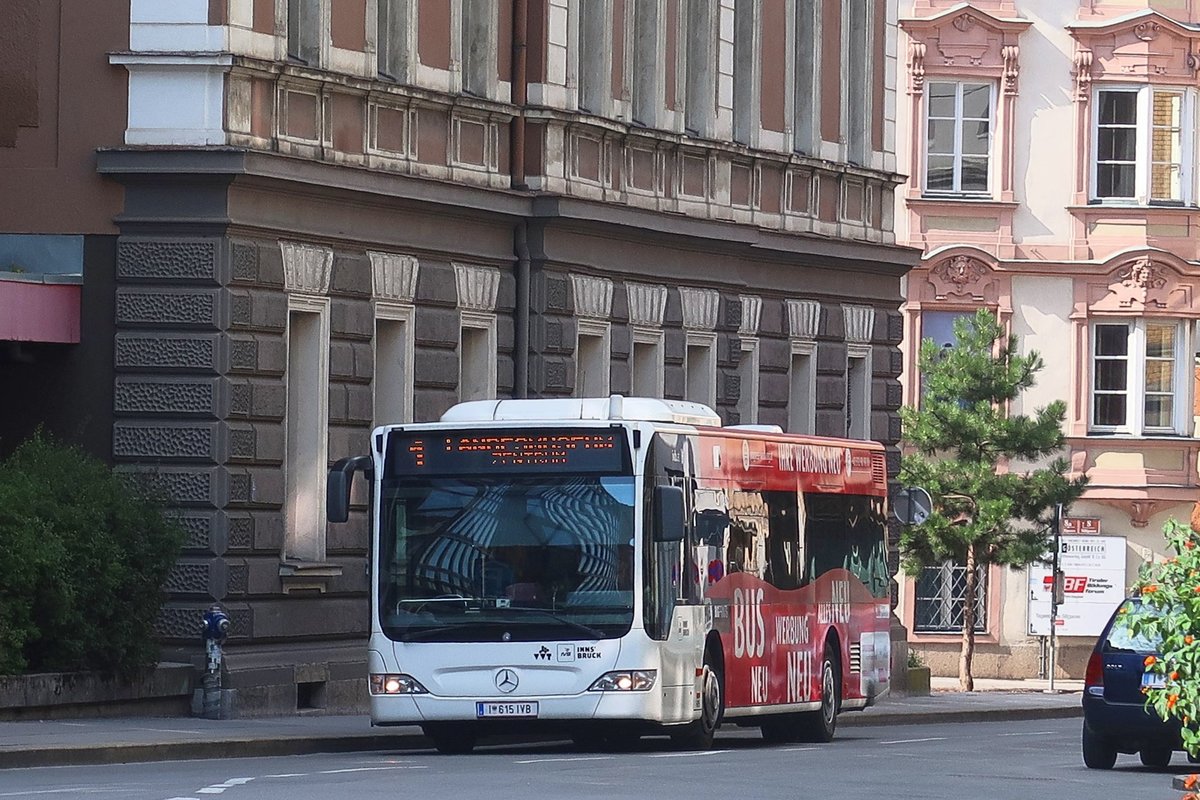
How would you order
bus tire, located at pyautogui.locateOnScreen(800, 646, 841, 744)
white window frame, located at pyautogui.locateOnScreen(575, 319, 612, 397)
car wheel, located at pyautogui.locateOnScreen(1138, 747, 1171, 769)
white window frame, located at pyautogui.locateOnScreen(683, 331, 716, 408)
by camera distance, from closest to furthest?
car wheel, located at pyautogui.locateOnScreen(1138, 747, 1171, 769), bus tire, located at pyautogui.locateOnScreen(800, 646, 841, 744), white window frame, located at pyautogui.locateOnScreen(575, 319, 612, 397), white window frame, located at pyautogui.locateOnScreen(683, 331, 716, 408)

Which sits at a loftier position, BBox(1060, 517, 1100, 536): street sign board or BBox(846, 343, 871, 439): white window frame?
BBox(846, 343, 871, 439): white window frame

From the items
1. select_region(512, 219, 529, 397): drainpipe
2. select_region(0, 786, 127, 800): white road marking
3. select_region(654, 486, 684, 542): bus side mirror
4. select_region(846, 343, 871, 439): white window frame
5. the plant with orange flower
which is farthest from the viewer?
select_region(846, 343, 871, 439): white window frame

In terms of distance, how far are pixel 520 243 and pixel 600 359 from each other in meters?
2.51

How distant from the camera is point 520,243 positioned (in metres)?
35.0

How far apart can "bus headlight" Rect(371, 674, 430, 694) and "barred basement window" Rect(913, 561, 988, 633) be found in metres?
31.6

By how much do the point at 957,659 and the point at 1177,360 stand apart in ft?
21.8

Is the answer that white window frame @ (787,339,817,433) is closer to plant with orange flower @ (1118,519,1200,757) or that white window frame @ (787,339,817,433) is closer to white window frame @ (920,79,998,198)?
white window frame @ (920,79,998,198)

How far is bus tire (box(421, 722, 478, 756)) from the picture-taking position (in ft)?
84.7

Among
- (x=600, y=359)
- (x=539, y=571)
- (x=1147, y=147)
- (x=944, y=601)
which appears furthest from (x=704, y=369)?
(x=1147, y=147)

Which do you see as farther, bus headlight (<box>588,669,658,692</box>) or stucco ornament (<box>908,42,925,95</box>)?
stucco ornament (<box>908,42,925,95</box>)

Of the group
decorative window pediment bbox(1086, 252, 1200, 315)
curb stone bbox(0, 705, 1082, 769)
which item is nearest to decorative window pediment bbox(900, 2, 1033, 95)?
decorative window pediment bbox(1086, 252, 1200, 315)

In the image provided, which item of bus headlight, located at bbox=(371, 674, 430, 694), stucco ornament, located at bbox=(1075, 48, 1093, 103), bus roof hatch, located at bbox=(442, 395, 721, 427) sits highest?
stucco ornament, located at bbox=(1075, 48, 1093, 103)

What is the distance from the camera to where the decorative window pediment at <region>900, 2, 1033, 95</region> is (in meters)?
55.9

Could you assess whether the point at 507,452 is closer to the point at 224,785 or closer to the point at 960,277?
the point at 224,785
